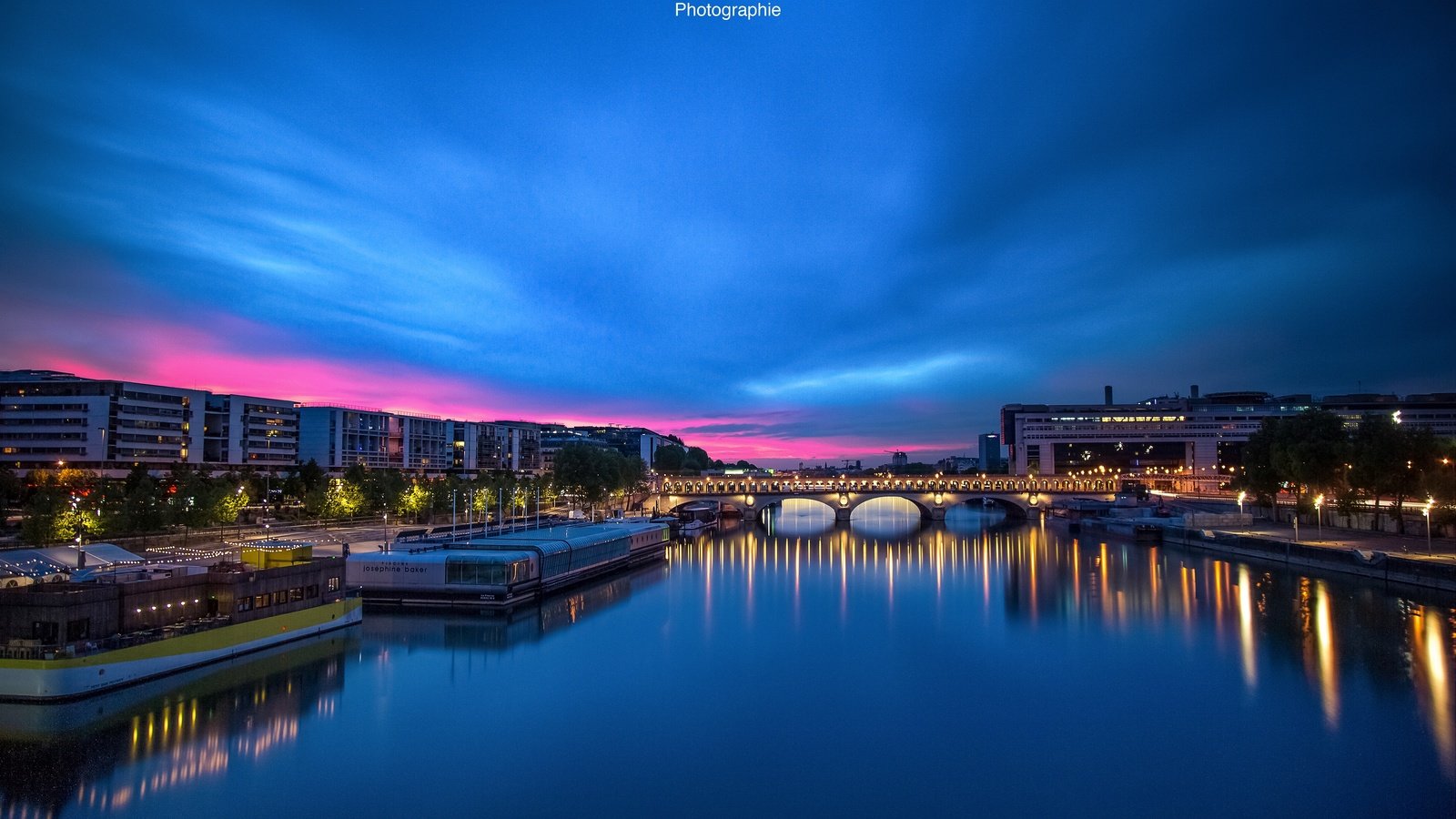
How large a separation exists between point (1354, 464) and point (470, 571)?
55.2 m

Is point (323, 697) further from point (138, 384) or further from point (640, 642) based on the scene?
point (138, 384)

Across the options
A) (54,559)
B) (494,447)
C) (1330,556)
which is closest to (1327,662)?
Answer: (1330,556)

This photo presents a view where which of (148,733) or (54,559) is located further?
(54,559)

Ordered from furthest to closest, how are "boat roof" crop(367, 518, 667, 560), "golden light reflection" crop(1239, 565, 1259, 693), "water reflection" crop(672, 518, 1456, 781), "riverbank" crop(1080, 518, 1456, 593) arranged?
1. "boat roof" crop(367, 518, 667, 560)
2. "riverbank" crop(1080, 518, 1456, 593)
3. "water reflection" crop(672, 518, 1456, 781)
4. "golden light reflection" crop(1239, 565, 1259, 693)

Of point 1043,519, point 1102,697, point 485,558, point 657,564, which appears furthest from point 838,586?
point 1043,519

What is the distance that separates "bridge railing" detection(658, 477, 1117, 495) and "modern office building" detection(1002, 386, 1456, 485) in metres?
31.9

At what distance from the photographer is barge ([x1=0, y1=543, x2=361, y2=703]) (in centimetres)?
2011

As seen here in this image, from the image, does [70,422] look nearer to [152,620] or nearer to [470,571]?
[470,571]

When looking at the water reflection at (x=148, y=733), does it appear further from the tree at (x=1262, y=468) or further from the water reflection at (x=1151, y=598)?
the tree at (x=1262, y=468)

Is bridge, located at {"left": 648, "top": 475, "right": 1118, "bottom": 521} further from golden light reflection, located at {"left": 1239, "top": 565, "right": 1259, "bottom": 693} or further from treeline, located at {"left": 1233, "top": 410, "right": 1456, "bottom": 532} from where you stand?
golden light reflection, located at {"left": 1239, "top": 565, "right": 1259, "bottom": 693}

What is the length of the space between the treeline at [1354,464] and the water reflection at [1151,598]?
955cm

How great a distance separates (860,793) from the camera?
1689 cm

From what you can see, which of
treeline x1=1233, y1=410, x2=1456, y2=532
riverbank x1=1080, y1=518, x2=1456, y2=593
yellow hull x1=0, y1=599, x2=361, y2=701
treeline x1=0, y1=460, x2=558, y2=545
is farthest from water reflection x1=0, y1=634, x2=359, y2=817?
treeline x1=1233, y1=410, x2=1456, y2=532

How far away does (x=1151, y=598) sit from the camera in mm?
41625
